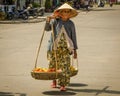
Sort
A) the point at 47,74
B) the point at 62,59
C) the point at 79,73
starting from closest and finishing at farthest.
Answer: the point at 47,74 < the point at 62,59 < the point at 79,73

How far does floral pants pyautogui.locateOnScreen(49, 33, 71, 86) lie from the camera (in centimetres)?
918

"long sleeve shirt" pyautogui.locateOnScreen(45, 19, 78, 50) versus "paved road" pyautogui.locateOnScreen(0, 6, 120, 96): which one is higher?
"long sleeve shirt" pyautogui.locateOnScreen(45, 19, 78, 50)

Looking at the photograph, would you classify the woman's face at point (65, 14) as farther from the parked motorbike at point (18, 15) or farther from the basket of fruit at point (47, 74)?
the parked motorbike at point (18, 15)

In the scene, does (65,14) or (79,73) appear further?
(79,73)

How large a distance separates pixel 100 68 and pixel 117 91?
10.1 ft

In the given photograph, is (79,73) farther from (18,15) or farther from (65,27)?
(18,15)

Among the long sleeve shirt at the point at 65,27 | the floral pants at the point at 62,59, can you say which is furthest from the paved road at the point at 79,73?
the long sleeve shirt at the point at 65,27

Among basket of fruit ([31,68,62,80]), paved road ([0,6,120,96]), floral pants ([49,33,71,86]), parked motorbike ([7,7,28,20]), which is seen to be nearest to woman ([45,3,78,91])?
floral pants ([49,33,71,86])

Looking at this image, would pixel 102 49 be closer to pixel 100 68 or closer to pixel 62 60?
pixel 100 68

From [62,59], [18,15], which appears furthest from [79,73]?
[18,15]

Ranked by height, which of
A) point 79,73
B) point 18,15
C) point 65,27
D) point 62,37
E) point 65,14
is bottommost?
point 18,15

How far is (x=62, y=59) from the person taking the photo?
930 centimetres

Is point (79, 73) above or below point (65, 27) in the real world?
below

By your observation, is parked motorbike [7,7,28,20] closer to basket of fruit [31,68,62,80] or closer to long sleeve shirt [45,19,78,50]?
long sleeve shirt [45,19,78,50]
